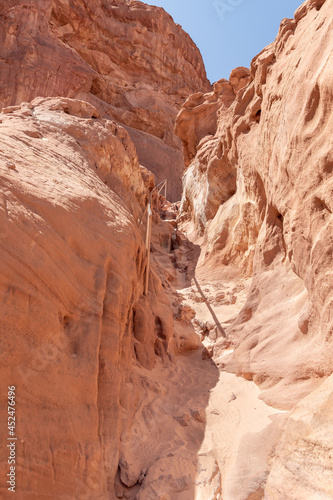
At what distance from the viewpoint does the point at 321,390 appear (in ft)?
10.4

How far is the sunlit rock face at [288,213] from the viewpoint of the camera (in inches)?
158

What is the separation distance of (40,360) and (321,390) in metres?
2.56

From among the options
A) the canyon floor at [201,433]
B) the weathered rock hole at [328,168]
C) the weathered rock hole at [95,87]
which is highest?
the weathered rock hole at [95,87]

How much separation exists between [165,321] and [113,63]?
1053 inches

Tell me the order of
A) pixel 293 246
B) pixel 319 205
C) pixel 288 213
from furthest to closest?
1. pixel 288 213
2. pixel 293 246
3. pixel 319 205

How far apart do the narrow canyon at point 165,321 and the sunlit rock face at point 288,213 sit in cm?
3

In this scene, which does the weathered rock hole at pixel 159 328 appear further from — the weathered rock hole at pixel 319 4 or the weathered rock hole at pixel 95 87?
the weathered rock hole at pixel 95 87

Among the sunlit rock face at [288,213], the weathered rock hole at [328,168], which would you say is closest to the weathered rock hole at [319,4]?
the sunlit rock face at [288,213]

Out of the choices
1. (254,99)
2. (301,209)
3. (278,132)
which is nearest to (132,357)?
(301,209)

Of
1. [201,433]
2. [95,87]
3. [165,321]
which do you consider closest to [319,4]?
[165,321]

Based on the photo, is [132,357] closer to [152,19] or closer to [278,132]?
[278,132]

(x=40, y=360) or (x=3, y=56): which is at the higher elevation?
(x=3, y=56)

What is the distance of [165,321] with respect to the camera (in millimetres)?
5762

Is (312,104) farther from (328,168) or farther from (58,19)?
(58,19)
